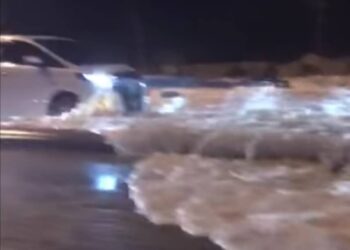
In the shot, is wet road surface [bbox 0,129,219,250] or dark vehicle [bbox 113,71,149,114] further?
dark vehicle [bbox 113,71,149,114]

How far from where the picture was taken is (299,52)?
122 inches

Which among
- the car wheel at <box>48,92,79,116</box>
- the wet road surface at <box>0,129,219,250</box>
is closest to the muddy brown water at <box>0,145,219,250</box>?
the wet road surface at <box>0,129,219,250</box>

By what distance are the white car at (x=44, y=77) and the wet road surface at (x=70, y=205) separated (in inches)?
5.6

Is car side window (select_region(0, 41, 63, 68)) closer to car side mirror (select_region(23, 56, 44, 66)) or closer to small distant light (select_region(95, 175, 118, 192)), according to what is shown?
car side mirror (select_region(23, 56, 44, 66))

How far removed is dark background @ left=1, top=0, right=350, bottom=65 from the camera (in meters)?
3.10

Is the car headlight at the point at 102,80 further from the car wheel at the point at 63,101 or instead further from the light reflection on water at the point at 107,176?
the light reflection on water at the point at 107,176

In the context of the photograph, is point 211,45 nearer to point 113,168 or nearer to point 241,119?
point 241,119

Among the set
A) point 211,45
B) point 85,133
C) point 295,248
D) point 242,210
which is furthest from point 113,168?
point 295,248

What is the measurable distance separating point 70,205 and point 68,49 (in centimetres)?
68

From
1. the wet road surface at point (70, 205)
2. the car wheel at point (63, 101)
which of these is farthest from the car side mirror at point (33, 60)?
the wet road surface at point (70, 205)

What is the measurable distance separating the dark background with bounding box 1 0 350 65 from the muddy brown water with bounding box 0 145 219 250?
1.24ft

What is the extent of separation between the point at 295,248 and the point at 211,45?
1.06 meters

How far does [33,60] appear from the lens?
3.45m

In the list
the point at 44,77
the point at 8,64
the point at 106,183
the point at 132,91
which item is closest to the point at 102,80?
the point at 132,91
